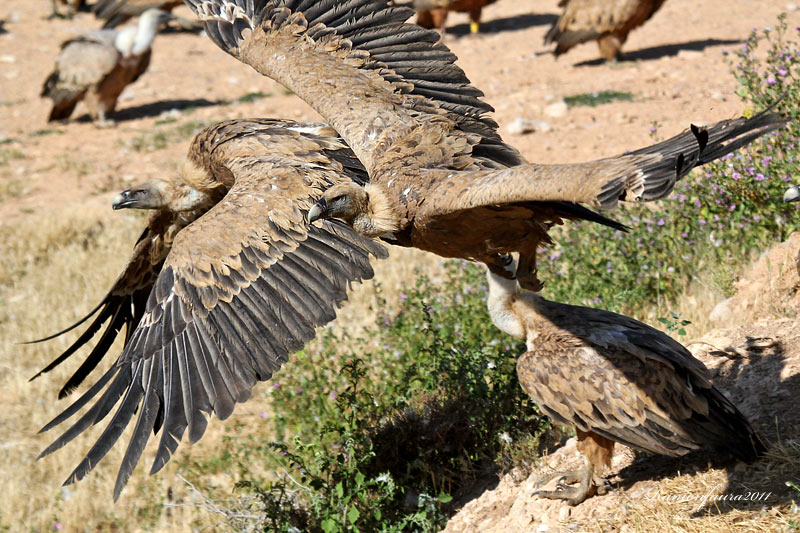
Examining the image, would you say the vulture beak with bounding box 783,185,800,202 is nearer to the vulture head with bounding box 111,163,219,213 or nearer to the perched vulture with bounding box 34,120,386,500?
the perched vulture with bounding box 34,120,386,500

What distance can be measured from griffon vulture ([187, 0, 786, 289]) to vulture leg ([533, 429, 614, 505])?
34.4 inches

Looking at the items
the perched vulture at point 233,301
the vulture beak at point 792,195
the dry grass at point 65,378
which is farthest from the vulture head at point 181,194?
the vulture beak at point 792,195

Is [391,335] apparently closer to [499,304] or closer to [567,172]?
[499,304]

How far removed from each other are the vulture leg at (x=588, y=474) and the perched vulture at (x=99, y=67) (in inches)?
398

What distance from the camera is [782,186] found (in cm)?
540

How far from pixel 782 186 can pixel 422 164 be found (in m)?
2.43

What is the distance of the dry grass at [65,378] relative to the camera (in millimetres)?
5996

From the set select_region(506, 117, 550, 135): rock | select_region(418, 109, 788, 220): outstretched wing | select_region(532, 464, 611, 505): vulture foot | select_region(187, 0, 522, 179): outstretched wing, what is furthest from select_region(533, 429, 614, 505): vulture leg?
select_region(506, 117, 550, 135): rock

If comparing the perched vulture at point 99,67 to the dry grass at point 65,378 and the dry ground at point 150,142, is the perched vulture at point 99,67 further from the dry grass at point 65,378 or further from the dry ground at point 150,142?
the dry grass at point 65,378

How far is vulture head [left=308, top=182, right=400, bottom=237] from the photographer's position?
165 inches

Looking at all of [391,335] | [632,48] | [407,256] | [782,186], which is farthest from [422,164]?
[632,48]

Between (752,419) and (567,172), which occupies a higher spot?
(567,172)

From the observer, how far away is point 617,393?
152 inches

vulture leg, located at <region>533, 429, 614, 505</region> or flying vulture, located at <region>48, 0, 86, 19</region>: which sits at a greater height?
vulture leg, located at <region>533, 429, 614, 505</region>
